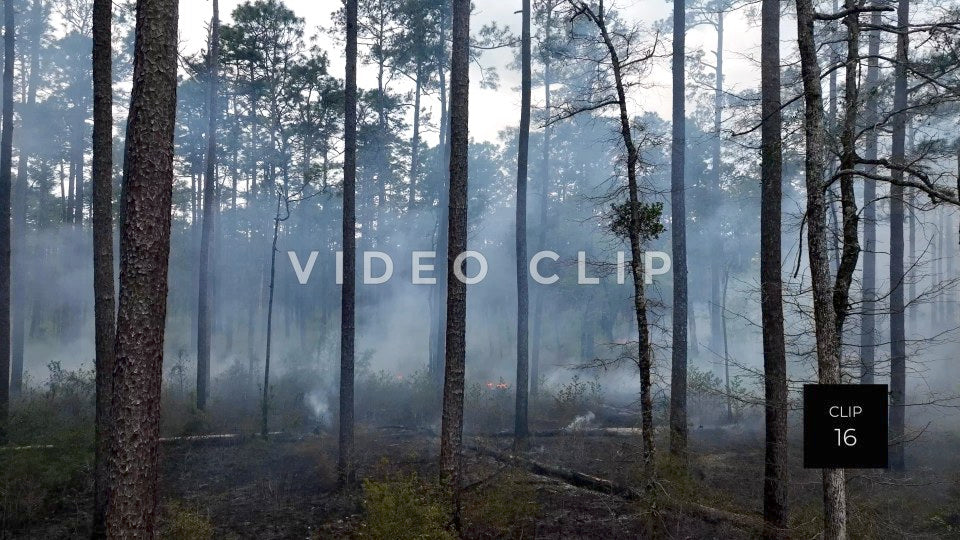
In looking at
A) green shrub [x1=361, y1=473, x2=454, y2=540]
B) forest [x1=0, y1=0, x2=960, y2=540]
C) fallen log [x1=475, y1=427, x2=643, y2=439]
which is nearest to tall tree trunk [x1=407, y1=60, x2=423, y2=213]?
forest [x1=0, y1=0, x2=960, y2=540]

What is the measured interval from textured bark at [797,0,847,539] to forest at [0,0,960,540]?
0.04 m

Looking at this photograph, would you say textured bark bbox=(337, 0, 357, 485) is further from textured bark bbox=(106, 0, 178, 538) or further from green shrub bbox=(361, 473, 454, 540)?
textured bark bbox=(106, 0, 178, 538)

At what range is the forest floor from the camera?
8367 mm

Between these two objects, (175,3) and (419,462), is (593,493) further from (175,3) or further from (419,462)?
(175,3)

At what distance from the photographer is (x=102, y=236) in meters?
9.76

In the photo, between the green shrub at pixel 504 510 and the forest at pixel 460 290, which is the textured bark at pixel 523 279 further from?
the green shrub at pixel 504 510

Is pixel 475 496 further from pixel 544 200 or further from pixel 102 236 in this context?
pixel 544 200

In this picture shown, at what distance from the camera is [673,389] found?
12516 millimetres

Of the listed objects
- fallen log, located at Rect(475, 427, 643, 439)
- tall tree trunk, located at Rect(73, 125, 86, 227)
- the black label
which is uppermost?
tall tree trunk, located at Rect(73, 125, 86, 227)

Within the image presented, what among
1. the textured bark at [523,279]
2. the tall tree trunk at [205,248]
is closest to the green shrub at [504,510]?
the textured bark at [523,279]

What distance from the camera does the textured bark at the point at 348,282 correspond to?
1324 centimetres

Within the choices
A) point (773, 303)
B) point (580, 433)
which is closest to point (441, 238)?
point (580, 433)

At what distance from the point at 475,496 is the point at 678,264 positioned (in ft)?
22.4

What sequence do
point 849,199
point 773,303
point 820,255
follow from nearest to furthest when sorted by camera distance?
point 820,255 → point 849,199 → point 773,303
